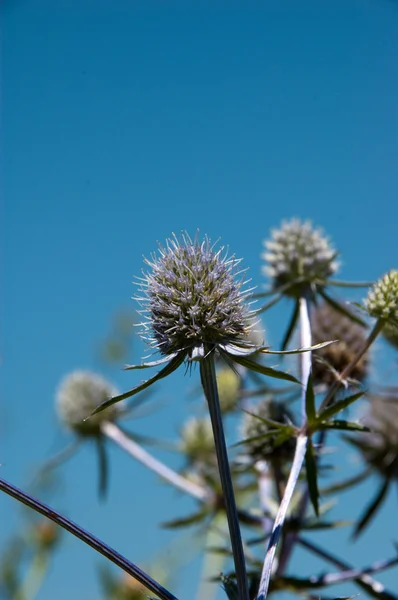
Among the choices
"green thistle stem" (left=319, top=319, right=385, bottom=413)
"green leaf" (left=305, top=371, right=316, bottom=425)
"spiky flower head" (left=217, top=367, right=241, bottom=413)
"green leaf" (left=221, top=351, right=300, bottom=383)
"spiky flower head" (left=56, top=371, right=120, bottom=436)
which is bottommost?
"green leaf" (left=221, top=351, right=300, bottom=383)

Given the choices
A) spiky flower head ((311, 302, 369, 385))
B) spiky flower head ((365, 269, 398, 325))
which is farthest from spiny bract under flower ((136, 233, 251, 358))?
spiky flower head ((311, 302, 369, 385))

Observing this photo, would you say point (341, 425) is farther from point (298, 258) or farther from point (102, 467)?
point (102, 467)

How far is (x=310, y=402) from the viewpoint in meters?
2.58

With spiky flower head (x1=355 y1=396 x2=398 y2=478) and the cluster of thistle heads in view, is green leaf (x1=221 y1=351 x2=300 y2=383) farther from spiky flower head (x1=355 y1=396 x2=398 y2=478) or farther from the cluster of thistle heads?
spiky flower head (x1=355 y1=396 x2=398 y2=478)

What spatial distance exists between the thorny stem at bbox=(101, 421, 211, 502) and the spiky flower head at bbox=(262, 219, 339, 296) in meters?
1.10

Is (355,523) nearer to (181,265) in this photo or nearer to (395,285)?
(395,285)

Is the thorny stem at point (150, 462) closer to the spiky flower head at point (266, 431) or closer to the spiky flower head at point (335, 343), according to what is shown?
the spiky flower head at point (266, 431)

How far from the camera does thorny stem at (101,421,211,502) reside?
3.86 meters

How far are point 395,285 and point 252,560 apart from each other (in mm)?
1298

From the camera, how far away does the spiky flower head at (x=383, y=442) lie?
13.8 feet

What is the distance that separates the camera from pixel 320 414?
2.59 m

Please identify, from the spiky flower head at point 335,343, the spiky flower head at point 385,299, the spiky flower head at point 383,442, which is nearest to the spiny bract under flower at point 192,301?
the spiky flower head at point 385,299

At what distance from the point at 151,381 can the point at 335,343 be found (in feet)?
5.60

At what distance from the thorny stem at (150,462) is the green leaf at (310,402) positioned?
1407 millimetres
